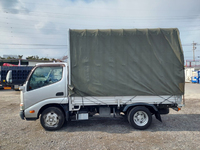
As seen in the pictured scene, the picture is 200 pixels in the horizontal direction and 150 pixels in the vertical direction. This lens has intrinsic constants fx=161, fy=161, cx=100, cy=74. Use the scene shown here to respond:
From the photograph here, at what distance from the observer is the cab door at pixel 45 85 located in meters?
5.25

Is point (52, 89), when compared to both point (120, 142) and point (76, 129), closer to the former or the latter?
point (76, 129)

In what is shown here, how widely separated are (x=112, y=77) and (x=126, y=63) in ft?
2.15

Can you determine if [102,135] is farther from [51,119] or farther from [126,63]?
[126,63]

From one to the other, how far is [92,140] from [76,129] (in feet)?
3.51

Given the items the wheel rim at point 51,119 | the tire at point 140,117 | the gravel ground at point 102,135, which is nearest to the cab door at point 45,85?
the wheel rim at point 51,119

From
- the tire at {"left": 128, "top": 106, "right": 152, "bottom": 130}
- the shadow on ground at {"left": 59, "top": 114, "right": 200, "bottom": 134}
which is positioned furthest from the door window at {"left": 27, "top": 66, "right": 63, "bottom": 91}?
the tire at {"left": 128, "top": 106, "right": 152, "bottom": 130}

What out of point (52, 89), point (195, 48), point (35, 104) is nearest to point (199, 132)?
point (52, 89)

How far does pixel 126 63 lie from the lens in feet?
17.4

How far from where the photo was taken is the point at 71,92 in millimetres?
5234

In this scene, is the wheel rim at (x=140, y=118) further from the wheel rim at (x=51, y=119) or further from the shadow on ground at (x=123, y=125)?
the wheel rim at (x=51, y=119)

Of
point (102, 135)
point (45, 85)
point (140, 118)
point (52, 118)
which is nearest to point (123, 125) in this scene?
point (140, 118)

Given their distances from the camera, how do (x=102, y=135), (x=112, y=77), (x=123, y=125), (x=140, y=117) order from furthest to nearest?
(x=123, y=125) → (x=140, y=117) → (x=112, y=77) → (x=102, y=135)

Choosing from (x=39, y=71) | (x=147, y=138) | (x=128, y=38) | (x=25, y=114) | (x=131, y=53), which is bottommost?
(x=147, y=138)

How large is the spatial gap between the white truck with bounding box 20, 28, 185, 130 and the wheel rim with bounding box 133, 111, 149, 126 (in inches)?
2.4
